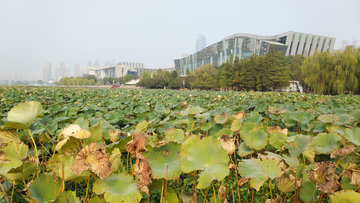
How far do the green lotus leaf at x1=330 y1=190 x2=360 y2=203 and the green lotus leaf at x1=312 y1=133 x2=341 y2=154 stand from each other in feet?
1.21

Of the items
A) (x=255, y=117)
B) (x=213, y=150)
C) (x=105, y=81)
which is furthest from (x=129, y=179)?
(x=105, y=81)

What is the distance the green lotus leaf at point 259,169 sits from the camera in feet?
1.44

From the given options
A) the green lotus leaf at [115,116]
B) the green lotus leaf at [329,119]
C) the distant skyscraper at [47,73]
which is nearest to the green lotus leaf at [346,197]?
the green lotus leaf at [329,119]

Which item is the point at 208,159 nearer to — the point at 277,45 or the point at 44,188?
the point at 44,188

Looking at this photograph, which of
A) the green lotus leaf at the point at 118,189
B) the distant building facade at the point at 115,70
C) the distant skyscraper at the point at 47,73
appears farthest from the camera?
the distant skyscraper at the point at 47,73

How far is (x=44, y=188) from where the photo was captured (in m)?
0.49

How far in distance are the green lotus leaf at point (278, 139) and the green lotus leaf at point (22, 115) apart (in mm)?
898

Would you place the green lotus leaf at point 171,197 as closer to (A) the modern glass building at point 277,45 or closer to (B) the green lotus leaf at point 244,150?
(B) the green lotus leaf at point 244,150

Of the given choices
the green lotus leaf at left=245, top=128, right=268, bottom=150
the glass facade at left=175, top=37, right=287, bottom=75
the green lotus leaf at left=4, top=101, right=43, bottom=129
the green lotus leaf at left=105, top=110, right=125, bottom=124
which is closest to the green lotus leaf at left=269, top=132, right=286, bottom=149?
the green lotus leaf at left=245, top=128, right=268, bottom=150

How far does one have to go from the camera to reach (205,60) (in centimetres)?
5588

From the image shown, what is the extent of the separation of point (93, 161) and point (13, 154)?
28cm

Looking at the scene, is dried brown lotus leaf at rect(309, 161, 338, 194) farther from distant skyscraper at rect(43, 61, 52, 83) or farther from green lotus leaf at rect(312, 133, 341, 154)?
distant skyscraper at rect(43, 61, 52, 83)

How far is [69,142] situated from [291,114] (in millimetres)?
1464

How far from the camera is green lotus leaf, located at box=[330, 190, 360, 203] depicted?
1.24ft
